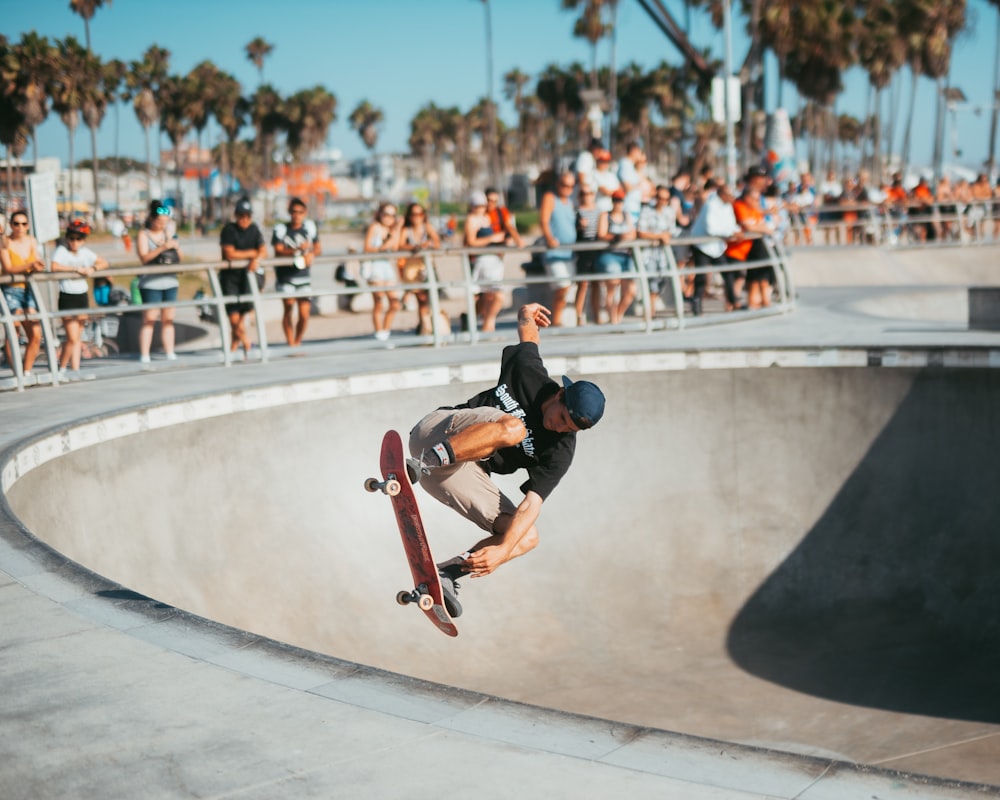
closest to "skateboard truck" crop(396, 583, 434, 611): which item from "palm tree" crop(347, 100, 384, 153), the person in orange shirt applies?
the person in orange shirt

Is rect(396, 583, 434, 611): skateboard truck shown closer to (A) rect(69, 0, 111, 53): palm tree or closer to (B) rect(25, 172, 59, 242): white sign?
(B) rect(25, 172, 59, 242): white sign

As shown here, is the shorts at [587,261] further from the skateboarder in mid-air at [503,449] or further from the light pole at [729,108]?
the light pole at [729,108]

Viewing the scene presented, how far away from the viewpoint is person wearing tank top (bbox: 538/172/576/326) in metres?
13.2

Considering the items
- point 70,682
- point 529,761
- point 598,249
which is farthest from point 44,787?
point 598,249

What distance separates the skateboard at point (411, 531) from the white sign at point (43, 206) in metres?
7.40

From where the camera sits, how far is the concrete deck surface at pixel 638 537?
803 cm

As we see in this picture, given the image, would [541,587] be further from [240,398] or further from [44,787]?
[44,787]

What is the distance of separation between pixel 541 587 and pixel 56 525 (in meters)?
4.20

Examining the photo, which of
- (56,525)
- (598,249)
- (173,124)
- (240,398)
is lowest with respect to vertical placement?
(56,525)

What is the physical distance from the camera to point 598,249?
1322 cm

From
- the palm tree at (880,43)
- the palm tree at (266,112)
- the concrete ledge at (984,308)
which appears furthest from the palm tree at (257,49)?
the concrete ledge at (984,308)

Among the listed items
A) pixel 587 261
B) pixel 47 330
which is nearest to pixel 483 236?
pixel 587 261

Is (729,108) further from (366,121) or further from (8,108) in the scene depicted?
(366,121)

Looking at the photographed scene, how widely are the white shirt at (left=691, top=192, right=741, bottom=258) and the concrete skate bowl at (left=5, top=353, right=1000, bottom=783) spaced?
153 inches
